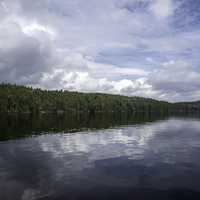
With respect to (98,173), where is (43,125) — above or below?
above

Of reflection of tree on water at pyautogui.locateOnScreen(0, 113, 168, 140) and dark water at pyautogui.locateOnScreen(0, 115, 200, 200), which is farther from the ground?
reflection of tree on water at pyautogui.locateOnScreen(0, 113, 168, 140)

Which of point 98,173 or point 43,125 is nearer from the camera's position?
point 98,173

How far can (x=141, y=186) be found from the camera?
24.6 m

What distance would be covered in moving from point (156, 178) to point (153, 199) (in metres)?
6.11

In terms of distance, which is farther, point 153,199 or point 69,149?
point 69,149

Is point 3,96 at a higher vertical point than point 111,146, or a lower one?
higher

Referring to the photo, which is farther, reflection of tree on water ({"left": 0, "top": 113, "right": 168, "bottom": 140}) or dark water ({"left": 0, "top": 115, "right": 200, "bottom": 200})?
reflection of tree on water ({"left": 0, "top": 113, "right": 168, "bottom": 140})

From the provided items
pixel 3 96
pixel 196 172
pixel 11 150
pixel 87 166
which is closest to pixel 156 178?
pixel 196 172

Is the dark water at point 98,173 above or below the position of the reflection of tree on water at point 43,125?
below

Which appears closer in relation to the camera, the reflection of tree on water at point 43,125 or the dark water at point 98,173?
the dark water at point 98,173

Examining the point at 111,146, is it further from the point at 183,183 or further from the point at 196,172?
the point at 183,183

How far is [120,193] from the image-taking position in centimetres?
2258

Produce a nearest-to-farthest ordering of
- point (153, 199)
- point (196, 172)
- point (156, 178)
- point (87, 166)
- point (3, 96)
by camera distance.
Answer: point (153, 199)
point (156, 178)
point (196, 172)
point (87, 166)
point (3, 96)

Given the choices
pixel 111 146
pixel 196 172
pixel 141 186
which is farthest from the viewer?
pixel 111 146
